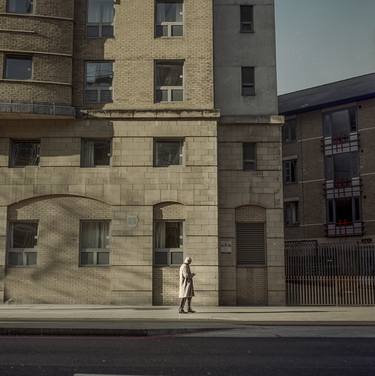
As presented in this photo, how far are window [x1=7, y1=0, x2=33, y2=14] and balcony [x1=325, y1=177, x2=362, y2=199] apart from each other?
94.7 ft

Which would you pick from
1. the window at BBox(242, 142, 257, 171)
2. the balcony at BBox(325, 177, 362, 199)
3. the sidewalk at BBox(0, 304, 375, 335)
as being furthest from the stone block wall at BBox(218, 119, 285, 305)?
the balcony at BBox(325, 177, 362, 199)

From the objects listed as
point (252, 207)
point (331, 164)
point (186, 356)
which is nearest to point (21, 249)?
point (252, 207)

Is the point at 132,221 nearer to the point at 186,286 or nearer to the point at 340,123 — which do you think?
the point at 186,286

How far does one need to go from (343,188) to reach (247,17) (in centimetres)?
2341

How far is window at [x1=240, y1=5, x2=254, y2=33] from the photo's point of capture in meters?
26.1

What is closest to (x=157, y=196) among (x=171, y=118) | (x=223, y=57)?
(x=171, y=118)

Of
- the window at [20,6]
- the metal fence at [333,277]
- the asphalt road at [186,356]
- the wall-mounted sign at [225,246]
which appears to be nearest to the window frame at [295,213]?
the metal fence at [333,277]

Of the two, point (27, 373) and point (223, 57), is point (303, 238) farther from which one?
point (27, 373)

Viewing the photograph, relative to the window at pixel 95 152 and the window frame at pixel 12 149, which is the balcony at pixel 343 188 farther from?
the window frame at pixel 12 149

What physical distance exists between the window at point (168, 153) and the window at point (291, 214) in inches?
1025

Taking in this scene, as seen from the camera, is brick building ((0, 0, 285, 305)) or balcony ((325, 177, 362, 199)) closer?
brick building ((0, 0, 285, 305))

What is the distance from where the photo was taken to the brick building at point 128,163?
23.5 m

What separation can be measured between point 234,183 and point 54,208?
6943 mm

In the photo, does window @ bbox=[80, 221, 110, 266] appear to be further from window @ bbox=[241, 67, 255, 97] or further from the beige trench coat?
window @ bbox=[241, 67, 255, 97]
